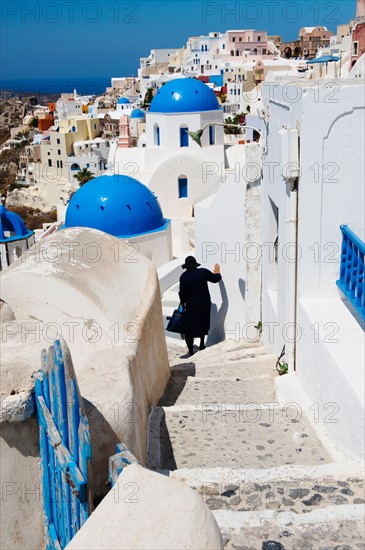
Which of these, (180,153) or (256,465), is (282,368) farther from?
(180,153)

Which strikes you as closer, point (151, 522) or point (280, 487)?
point (151, 522)

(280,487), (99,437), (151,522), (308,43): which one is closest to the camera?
(151,522)

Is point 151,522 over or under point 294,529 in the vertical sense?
over

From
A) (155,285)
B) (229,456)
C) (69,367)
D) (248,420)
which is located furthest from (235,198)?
(69,367)

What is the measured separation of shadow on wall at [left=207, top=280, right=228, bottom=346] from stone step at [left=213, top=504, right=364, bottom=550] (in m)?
6.59

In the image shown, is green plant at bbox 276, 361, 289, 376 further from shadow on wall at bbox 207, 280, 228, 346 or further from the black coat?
shadow on wall at bbox 207, 280, 228, 346

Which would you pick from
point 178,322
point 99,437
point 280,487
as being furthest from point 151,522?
point 178,322

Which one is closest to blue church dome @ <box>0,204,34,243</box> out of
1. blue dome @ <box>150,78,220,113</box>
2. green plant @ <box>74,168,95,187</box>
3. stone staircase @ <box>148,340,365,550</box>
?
blue dome @ <box>150,78,220,113</box>

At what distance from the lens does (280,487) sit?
3.54 m

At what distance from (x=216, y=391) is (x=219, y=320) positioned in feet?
13.3

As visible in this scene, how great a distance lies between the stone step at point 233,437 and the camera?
4.19 m

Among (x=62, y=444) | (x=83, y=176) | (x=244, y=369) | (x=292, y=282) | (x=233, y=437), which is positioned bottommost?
(x=83, y=176)

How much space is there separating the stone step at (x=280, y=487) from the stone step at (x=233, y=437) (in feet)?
1.43

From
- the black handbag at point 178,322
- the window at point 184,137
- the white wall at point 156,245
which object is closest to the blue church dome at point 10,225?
the white wall at point 156,245
